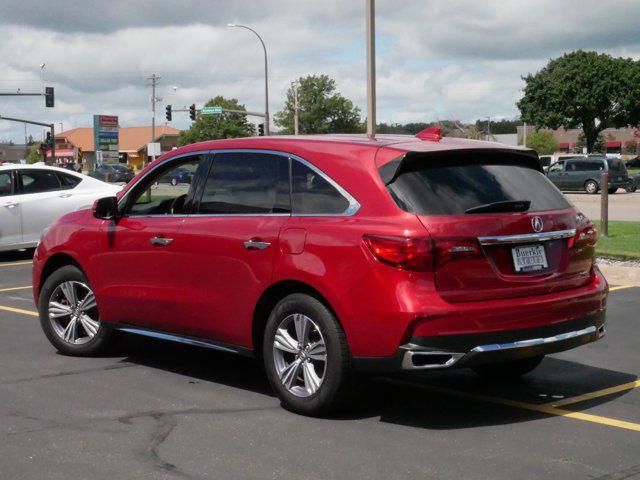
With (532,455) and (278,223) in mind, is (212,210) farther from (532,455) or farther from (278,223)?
(532,455)

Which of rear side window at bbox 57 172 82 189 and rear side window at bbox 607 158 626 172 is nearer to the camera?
rear side window at bbox 57 172 82 189

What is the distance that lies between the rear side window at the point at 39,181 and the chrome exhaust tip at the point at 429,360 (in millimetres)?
11642

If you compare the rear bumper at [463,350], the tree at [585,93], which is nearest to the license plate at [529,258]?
the rear bumper at [463,350]

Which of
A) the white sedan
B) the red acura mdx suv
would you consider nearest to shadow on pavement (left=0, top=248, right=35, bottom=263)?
the white sedan

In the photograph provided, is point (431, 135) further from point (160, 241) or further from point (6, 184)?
point (6, 184)

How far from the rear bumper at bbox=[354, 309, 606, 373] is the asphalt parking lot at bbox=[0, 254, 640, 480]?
0.41 m

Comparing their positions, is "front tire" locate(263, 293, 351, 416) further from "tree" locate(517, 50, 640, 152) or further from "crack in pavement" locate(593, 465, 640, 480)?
"tree" locate(517, 50, 640, 152)

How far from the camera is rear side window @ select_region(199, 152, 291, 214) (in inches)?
232

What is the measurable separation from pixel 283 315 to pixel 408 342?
90 cm

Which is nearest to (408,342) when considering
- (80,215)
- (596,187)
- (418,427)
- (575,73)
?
(418,427)

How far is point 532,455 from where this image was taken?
480 cm

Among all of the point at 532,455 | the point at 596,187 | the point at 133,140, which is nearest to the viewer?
the point at 532,455

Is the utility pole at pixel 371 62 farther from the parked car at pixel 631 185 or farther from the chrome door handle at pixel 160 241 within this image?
the parked car at pixel 631 185

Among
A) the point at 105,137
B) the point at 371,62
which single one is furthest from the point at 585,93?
the point at 371,62
